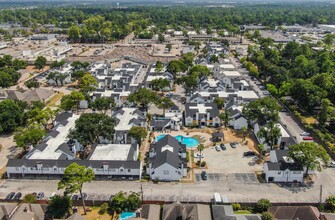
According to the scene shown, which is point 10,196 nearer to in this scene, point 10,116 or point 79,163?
point 79,163

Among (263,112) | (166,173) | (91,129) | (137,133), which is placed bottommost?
(166,173)

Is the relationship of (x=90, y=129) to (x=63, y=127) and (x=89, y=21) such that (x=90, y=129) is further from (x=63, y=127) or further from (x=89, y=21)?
(x=89, y=21)

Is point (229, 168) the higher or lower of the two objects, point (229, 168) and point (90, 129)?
the lower

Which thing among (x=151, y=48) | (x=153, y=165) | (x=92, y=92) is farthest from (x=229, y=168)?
(x=151, y=48)

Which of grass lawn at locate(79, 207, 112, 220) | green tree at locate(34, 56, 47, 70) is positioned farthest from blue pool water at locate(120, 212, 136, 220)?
green tree at locate(34, 56, 47, 70)

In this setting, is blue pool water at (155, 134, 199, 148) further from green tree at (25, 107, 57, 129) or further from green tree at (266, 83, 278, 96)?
green tree at (266, 83, 278, 96)

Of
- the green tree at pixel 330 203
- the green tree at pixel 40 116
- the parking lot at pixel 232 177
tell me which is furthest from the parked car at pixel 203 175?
the green tree at pixel 40 116

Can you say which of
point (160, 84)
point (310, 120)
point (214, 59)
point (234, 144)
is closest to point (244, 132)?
point (234, 144)
